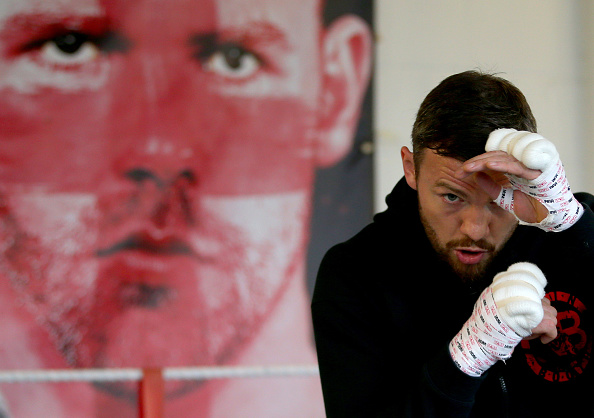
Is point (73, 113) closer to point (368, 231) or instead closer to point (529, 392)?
point (368, 231)

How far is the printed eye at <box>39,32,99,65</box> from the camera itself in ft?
6.87

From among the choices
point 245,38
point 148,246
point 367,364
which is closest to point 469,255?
point 367,364

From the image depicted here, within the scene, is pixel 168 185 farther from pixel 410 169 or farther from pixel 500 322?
pixel 500 322

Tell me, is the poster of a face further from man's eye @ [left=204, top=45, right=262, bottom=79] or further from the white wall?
the white wall

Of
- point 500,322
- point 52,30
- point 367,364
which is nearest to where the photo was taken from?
point 500,322

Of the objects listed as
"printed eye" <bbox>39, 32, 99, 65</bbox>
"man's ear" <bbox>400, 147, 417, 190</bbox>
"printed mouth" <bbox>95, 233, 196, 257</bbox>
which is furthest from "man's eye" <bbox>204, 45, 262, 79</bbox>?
"man's ear" <bbox>400, 147, 417, 190</bbox>

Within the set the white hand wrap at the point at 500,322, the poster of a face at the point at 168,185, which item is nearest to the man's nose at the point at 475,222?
the white hand wrap at the point at 500,322

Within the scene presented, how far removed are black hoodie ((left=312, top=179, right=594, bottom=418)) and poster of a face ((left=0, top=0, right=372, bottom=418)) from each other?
0.94 meters

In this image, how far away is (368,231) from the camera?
133cm

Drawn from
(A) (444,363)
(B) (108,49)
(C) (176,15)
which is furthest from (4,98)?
(A) (444,363)

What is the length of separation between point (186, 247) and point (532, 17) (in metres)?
1.45

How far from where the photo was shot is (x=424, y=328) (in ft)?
3.95

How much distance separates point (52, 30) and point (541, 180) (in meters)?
1.59

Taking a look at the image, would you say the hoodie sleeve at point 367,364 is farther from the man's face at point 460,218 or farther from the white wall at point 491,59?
the white wall at point 491,59
